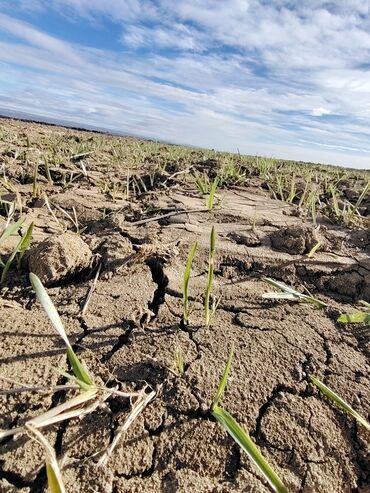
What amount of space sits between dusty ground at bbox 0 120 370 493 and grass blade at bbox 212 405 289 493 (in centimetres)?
10

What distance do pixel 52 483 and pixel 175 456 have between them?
299mm

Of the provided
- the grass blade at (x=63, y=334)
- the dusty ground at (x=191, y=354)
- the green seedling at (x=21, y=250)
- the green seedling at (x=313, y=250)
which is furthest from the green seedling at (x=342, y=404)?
the green seedling at (x=21, y=250)

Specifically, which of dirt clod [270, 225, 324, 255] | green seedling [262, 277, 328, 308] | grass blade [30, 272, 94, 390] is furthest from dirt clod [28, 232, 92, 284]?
dirt clod [270, 225, 324, 255]

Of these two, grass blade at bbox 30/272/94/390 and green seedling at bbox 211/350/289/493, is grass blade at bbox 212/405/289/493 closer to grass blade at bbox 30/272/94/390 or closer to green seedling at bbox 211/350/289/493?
green seedling at bbox 211/350/289/493

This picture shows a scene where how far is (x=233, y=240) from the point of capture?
177cm

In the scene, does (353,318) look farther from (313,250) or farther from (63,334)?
(63,334)

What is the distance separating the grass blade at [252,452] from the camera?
71 centimetres

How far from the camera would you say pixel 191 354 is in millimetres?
1072

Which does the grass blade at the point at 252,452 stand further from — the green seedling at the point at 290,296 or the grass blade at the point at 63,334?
the green seedling at the point at 290,296

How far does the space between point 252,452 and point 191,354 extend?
361 mm

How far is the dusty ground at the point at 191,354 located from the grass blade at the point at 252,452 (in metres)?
0.10

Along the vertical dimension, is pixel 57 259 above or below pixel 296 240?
below

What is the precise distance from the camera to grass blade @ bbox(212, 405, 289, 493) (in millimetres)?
709

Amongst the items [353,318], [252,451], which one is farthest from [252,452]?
[353,318]
